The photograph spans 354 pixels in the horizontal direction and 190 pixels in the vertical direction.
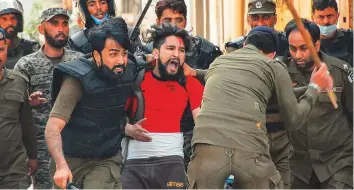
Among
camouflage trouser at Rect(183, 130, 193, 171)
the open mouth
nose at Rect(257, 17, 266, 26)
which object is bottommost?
camouflage trouser at Rect(183, 130, 193, 171)

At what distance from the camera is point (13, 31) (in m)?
12.9

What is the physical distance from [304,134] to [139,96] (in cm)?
170

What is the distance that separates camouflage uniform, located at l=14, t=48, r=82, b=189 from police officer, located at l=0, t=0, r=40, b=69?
80 centimetres

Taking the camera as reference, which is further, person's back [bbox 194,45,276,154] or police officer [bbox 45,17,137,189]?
police officer [bbox 45,17,137,189]

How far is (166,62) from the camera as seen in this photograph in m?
10.6

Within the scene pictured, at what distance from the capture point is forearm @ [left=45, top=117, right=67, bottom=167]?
9.56 metres

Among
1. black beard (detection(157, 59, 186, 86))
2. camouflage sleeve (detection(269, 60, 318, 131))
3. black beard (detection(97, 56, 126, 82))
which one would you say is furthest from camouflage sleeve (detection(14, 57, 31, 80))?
camouflage sleeve (detection(269, 60, 318, 131))

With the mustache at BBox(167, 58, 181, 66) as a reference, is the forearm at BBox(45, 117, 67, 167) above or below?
below

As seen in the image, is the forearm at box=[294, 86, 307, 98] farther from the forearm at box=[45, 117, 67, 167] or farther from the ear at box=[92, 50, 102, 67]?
the forearm at box=[45, 117, 67, 167]

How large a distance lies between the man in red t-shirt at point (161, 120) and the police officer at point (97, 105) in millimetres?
265

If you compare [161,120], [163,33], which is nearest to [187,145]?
[161,120]

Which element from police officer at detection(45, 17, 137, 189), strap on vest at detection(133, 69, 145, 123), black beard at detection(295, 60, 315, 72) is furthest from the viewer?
black beard at detection(295, 60, 315, 72)

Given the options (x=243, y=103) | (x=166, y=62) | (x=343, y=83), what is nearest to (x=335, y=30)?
(x=343, y=83)

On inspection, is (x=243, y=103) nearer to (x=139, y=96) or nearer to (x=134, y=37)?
(x=139, y=96)
